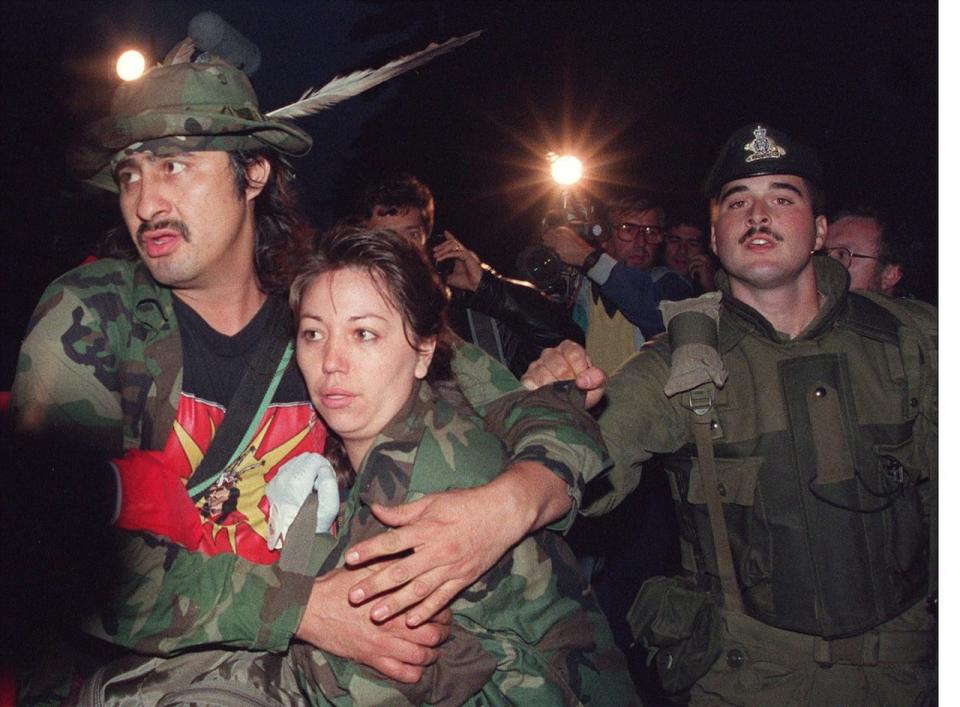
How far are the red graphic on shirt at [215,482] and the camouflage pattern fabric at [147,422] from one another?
77mm

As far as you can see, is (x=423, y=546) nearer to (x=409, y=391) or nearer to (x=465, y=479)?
(x=465, y=479)

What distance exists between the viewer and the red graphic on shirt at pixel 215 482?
6.14 ft

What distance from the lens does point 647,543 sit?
16.7 feet

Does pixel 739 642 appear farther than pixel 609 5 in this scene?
No

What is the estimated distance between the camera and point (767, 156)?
312cm

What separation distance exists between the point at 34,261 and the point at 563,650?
591 centimetres

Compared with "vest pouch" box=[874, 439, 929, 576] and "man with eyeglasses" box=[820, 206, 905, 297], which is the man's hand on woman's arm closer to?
"vest pouch" box=[874, 439, 929, 576]

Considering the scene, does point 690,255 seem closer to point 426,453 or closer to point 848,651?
point 848,651

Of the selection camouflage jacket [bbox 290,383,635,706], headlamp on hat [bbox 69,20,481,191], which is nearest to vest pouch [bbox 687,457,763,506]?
camouflage jacket [bbox 290,383,635,706]

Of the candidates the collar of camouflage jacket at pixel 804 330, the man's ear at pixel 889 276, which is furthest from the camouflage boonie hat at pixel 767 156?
the man's ear at pixel 889 276

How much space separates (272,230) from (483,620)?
1.77m

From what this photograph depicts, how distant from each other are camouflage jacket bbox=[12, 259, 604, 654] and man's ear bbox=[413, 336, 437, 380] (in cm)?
25

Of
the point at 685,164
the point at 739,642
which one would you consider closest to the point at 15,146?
the point at 739,642

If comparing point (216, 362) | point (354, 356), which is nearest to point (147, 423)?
point (216, 362)
